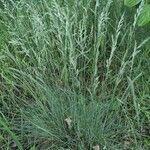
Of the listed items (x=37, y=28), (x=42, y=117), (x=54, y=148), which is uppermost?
(x=37, y=28)

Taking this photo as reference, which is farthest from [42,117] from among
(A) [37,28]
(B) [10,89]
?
(A) [37,28]

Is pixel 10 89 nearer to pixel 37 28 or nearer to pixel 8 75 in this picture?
pixel 8 75

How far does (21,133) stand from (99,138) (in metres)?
0.41

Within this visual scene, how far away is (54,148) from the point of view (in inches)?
78.4

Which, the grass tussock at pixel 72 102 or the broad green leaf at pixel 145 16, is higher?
the broad green leaf at pixel 145 16

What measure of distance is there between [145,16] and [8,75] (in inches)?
34.7

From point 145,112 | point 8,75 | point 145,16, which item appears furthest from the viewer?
point 8,75

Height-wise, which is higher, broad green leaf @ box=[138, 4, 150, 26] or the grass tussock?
broad green leaf @ box=[138, 4, 150, 26]

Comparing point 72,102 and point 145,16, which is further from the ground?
point 145,16

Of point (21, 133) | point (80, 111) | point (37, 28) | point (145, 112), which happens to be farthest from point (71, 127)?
point (37, 28)

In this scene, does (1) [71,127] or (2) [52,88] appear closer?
(1) [71,127]

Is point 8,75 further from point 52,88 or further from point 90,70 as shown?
point 90,70

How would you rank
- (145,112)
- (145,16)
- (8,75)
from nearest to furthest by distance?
1. (145,16)
2. (145,112)
3. (8,75)

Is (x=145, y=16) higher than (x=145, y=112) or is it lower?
higher
